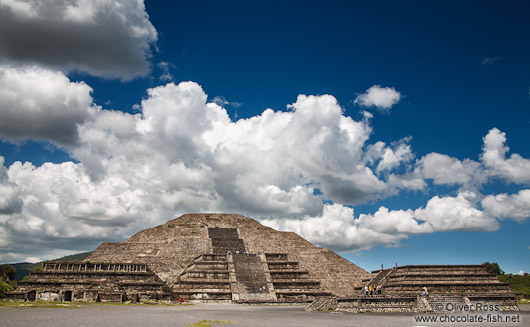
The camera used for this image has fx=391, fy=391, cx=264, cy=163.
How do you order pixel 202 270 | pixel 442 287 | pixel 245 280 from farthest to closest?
pixel 202 270, pixel 245 280, pixel 442 287

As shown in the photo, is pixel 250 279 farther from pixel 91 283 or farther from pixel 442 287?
pixel 442 287

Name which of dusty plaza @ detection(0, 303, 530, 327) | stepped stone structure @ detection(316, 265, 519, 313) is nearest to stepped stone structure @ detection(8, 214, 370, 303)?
stepped stone structure @ detection(316, 265, 519, 313)

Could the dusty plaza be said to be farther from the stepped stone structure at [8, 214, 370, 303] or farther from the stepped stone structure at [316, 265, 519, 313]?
the stepped stone structure at [8, 214, 370, 303]

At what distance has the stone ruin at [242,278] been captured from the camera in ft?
109

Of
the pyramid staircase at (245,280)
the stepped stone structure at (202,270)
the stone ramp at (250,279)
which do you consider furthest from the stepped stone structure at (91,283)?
the stone ramp at (250,279)

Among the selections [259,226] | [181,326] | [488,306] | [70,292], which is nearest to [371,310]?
[488,306]

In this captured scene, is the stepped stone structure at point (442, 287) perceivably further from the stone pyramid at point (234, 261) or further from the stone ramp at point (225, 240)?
the stone ramp at point (225, 240)

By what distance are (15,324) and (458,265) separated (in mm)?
38261

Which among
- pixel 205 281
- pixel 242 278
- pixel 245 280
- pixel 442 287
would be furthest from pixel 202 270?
pixel 442 287

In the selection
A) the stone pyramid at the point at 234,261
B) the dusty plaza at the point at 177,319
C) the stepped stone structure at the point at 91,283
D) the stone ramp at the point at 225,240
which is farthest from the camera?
the stone ramp at the point at 225,240

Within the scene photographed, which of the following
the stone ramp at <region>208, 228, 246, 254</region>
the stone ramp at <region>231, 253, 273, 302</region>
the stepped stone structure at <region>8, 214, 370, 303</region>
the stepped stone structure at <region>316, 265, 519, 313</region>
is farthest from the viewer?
the stone ramp at <region>208, 228, 246, 254</region>

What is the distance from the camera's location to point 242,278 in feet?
134

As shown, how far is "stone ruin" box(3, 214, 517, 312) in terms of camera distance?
33.2 m

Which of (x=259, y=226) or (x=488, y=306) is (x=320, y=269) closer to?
(x=259, y=226)
